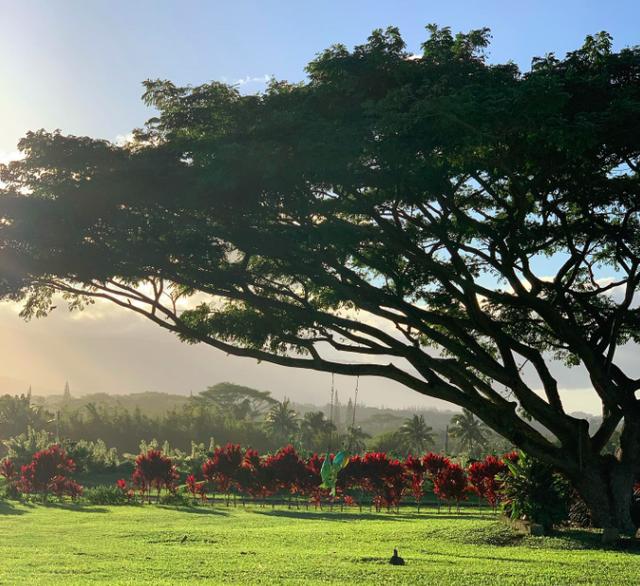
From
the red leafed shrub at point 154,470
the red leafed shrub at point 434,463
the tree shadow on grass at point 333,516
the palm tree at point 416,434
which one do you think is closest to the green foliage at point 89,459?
the red leafed shrub at point 154,470

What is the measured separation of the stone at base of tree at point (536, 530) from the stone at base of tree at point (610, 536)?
1286 mm

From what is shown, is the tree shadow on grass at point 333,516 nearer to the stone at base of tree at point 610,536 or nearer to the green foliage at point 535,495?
the green foliage at point 535,495

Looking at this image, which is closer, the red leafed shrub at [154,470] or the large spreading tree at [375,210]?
the large spreading tree at [375,210]

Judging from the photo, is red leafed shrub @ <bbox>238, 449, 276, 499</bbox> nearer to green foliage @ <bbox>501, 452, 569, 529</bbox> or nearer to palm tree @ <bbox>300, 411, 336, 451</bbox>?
green foliage @ <bbox>501, 452, 569, 529</bbox>

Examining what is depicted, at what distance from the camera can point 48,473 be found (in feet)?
94.4

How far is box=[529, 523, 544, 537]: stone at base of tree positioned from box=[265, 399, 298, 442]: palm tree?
75025mm

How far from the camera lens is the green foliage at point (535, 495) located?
1712 cm

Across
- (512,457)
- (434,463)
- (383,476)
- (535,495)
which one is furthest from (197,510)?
(535,495)

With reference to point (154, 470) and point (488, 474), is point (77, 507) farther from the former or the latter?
point (488, 474)

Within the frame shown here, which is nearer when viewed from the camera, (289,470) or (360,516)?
(360,516)

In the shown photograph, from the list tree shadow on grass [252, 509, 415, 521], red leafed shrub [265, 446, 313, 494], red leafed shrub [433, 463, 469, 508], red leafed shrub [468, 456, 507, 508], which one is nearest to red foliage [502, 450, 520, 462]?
red leafed shrub [468, 456, 507, 508]

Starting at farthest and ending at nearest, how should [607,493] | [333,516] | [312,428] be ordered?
[312,428]
[333,516]
[607,493]

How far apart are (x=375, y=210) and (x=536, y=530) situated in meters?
7.51

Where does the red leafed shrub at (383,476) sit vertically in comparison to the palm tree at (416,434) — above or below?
below
